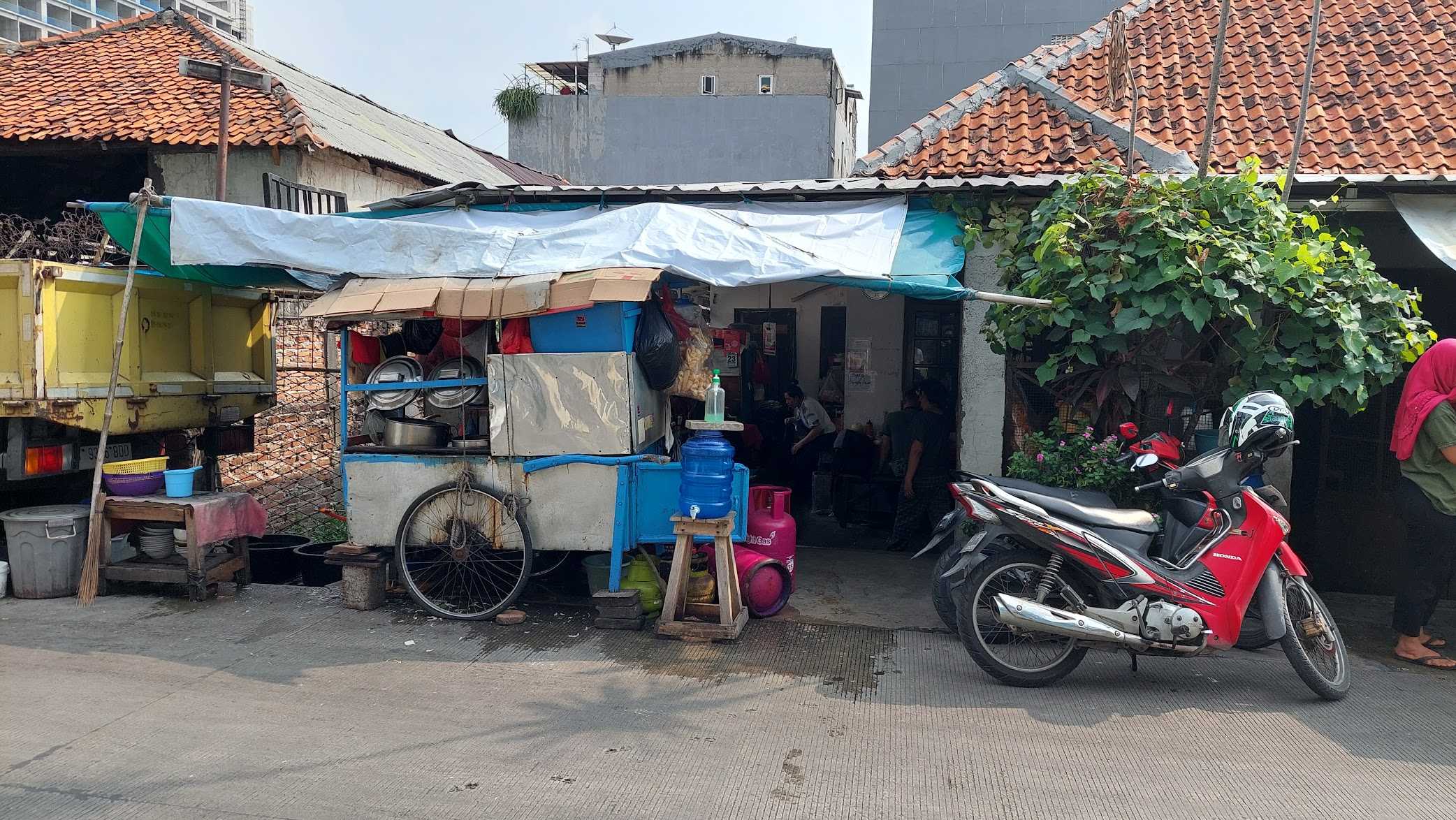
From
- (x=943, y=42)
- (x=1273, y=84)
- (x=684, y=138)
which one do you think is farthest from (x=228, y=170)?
(x=684, y=138)

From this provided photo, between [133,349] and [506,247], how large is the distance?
118 inches

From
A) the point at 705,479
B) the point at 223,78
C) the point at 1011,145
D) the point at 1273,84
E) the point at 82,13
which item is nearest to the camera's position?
the point at 705,479

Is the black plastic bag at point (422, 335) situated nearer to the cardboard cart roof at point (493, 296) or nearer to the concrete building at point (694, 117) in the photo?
the cardboard cart roof at point (493, 296)

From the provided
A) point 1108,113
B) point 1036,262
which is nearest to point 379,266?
point 1036,262

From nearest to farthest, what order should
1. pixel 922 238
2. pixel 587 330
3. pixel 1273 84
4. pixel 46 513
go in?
pixel 587 330 < pixel 46 513 < pixel 922 238 < pixel 1273 84

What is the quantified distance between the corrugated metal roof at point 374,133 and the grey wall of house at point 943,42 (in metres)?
7.78

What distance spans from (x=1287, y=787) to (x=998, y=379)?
12.4ft

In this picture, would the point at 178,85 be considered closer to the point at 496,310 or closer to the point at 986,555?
the point at 496,310

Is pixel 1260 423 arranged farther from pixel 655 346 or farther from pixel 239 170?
pixel 239 170

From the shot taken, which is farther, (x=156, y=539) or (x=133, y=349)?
(x=133, y=349)

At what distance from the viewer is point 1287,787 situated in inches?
163

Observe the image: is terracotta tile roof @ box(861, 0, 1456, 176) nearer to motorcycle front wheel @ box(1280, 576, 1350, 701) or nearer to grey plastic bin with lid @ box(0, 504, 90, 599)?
motorcycle front wheel @ box(1280, 576, 1350, 701)

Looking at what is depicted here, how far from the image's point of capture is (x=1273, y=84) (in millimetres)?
9602

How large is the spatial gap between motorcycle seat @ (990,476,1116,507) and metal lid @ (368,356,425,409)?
12.5 feet
